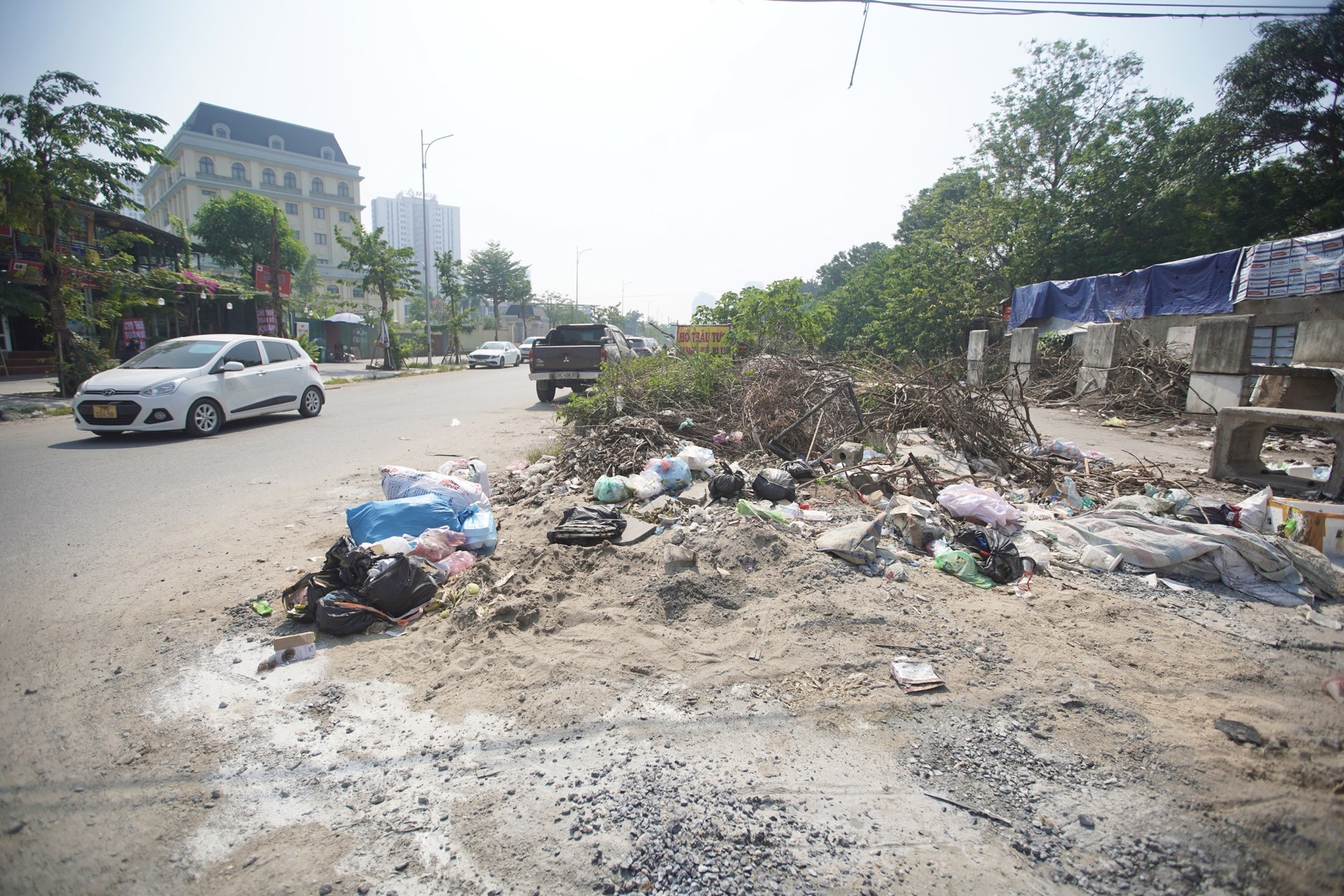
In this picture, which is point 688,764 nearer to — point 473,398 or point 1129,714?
point 1129,714

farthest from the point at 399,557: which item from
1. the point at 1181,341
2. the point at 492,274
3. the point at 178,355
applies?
the point at 492,274

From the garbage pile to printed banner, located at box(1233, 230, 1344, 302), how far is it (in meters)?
14.4

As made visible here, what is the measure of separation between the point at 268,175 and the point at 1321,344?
253ft

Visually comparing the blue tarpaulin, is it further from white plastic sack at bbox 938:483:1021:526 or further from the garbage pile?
the garbage pile

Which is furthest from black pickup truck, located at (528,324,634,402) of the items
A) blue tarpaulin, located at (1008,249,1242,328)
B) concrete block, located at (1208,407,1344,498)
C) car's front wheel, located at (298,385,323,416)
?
blue tarpaulin, located at (1008,249,1242,328)

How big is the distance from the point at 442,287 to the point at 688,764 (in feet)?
113

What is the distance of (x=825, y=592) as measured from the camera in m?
3.71

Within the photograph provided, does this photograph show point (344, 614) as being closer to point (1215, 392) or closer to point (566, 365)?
point (566, 365)

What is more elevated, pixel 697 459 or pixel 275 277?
pixel 275 277

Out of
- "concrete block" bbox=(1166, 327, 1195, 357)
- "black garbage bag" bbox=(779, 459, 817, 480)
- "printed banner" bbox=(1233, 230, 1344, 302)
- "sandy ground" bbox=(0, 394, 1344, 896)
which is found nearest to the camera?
"sandy ground" bbox=(0, 394, 1344, 896)

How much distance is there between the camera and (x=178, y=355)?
30.8 ft

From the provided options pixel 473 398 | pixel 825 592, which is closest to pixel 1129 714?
pixel 825 592

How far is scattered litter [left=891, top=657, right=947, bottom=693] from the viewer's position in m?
2.81

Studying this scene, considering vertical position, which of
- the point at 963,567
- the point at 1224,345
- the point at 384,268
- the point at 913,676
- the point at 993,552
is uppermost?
the point at 384,268
